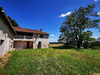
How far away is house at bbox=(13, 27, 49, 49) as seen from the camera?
1437 centimetres

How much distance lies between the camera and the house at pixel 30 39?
14.4 m

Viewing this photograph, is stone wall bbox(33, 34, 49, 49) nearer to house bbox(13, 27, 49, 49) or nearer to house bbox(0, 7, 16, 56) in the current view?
house bbox(13, 27, 49, 49)

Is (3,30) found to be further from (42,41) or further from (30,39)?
(42,41)

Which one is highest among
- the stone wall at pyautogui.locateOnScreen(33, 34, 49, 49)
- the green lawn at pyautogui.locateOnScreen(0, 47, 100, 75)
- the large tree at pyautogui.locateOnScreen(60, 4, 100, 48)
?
the large tree at pyautogui.locateOnScreen(60, 4, 100, 48)

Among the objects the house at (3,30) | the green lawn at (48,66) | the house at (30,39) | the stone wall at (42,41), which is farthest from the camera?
the stone wall at (42,41)

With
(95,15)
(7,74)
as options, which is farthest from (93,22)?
(7,74)

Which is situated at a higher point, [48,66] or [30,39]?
[30,39]

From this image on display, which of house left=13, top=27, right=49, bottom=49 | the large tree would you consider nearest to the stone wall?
house left=13, top=27, right=49, bottom=49

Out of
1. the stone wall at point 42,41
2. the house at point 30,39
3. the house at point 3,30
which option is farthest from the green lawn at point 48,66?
the stone wall at point 42,41

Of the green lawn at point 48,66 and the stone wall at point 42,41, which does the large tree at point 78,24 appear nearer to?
the stone wall at point 42,41

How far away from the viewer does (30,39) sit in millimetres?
14992

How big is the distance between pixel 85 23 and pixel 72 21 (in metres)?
3.76

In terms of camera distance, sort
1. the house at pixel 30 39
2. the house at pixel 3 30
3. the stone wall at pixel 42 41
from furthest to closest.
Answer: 1. the stone wall at pixel 42 41
2. the house at pixel 30 39
3. the house at pixel 3 30

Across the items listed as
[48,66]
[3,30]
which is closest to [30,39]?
[3,30]
